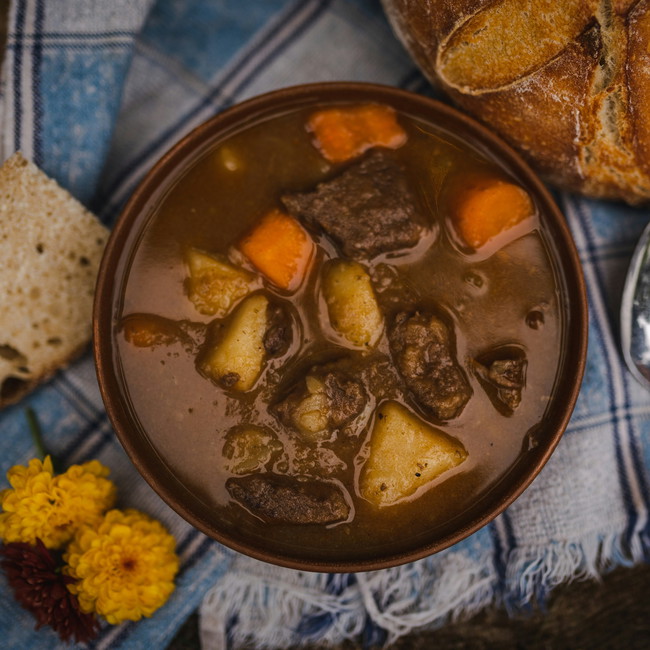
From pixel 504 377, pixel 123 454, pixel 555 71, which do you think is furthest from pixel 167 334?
pixel 555 71

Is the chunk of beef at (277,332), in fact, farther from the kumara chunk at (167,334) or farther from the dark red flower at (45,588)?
the dark red flower at (45,588)

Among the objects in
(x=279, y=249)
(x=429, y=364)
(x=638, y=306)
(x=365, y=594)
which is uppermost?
(x=279, y=249)

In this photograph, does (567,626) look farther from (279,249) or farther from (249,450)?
(279,249)

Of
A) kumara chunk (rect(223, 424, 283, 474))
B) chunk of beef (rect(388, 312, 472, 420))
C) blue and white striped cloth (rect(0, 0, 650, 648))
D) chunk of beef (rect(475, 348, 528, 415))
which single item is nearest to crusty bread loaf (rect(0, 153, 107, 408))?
blue and white striped cloth (rect(0, 0, 650, 648))

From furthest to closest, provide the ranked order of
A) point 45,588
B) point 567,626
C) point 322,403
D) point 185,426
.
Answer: point 567,626
point 45,588
point 185,426
point 322,403

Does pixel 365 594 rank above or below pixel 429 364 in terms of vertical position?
below

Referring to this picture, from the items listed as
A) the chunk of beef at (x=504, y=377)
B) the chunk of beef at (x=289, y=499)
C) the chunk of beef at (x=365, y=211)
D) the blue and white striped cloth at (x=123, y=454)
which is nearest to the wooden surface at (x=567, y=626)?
the blue and white striped cloth at (x=123, y=454)

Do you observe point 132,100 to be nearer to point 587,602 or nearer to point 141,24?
point 141,24
